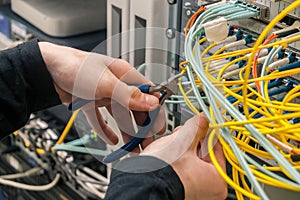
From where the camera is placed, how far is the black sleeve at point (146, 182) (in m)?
0.56

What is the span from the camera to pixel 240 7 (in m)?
0.72

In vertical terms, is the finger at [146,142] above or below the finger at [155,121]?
below

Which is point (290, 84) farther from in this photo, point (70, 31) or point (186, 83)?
point (70, 31)

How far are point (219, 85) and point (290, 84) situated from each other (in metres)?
0.13

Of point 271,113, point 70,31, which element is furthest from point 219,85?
point 70,31

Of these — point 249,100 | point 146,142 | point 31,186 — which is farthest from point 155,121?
point 31,186

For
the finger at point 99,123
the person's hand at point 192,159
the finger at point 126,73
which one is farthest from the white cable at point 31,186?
the person's hand at point 192,159

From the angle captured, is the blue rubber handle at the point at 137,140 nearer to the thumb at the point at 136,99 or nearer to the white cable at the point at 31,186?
the thumb at the point at 136,99

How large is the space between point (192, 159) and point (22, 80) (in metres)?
0.30

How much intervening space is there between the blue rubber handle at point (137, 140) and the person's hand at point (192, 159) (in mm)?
64

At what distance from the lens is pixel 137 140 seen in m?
0.68

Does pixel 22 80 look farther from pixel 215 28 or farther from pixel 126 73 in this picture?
pixel 215 28

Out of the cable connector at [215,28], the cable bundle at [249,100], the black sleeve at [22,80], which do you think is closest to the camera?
the cable bundle at [249,100]

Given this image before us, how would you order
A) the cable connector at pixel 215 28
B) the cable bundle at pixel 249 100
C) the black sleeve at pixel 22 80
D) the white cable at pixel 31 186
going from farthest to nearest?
the white cable at pixel 31 186, the black sleeve at pixel 22 80, the cable connector at pixel 215 28, the cable bundle at pixel 249 100
